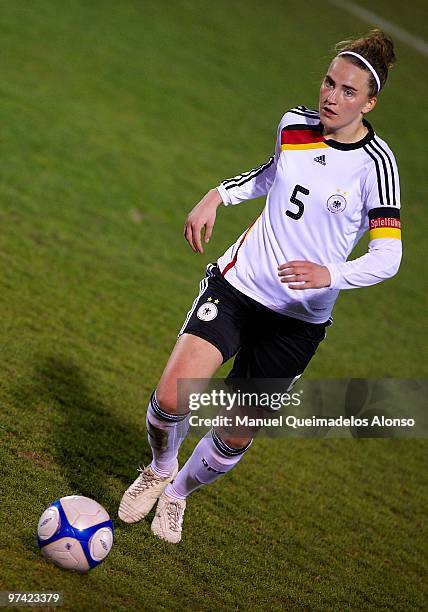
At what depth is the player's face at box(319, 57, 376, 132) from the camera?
4.50 meters

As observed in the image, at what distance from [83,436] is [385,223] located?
2640 mm

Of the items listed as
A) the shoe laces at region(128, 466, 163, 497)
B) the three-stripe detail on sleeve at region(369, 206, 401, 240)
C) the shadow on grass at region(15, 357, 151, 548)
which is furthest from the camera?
the shadow on grass at region(15, 357, 151, 548)

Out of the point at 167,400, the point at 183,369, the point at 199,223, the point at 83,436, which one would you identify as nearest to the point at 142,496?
the point at 167,400

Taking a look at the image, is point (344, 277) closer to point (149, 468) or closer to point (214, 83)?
point (149, 468)

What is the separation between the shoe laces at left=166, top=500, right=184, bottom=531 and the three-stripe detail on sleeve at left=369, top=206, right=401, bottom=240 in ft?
6.08

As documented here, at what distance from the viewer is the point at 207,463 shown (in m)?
4.93

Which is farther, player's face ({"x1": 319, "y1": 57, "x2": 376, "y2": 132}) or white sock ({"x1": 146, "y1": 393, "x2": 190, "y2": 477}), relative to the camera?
white sock ({"x1": 146, "y1": 393, "x2": 190, "y2": 477})

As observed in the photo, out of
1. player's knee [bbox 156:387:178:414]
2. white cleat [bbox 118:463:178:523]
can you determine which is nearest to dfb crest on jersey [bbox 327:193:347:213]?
player's knee [bbox 156:387:178:414]

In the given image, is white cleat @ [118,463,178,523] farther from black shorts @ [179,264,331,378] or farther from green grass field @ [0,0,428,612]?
black shorts @ [179,264,331,378]

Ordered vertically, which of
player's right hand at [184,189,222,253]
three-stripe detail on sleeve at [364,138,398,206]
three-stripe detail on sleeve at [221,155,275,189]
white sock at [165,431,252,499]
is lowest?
white sock at [165,431,252,499]

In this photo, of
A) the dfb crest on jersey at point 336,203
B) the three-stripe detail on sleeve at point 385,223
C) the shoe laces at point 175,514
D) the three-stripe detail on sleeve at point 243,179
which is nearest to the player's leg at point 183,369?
the shoe laces at point 175,514

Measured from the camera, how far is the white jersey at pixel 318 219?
445 centimetres

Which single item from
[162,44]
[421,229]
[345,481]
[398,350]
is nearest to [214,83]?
[162,44]

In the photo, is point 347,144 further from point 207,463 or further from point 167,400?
point 207,463
